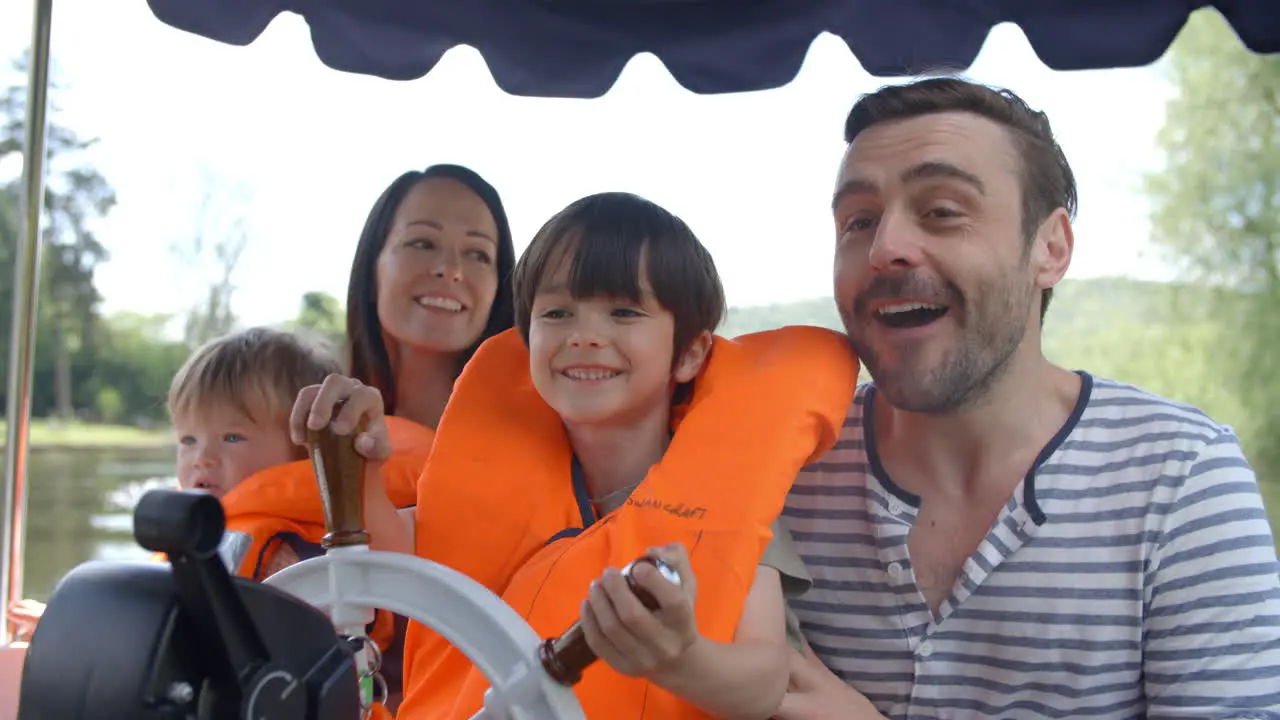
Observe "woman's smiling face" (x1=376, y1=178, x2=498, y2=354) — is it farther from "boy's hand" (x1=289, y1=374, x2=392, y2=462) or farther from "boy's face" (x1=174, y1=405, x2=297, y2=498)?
"boy's hand" (x1=289, y1=374, x2=392, y2=462)

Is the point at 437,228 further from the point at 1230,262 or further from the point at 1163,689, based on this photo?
the point at 1230,262

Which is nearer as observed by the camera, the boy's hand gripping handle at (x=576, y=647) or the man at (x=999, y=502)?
the boy's hand gripping handle at (x=576, y=647)

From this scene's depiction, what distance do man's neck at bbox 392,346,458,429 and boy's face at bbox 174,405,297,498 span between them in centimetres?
32

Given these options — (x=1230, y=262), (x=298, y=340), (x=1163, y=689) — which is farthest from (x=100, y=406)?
(x=1230, y=262)

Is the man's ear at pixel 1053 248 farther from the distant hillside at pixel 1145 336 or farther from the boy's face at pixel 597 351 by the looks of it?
the distant hillside at pixel 1145 336

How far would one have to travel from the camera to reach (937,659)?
1551 mm

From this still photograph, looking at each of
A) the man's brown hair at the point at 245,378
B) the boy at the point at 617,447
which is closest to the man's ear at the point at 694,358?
the boy at the point at 617,447

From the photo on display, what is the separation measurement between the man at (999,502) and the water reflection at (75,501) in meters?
9.55

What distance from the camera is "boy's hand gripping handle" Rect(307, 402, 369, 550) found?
44.2 inches

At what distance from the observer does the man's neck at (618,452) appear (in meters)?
1.57

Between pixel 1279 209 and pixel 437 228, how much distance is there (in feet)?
36.8

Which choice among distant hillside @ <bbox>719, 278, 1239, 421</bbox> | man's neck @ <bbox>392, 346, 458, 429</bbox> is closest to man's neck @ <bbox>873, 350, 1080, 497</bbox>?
man's neck @ <bbox>392, 346, 458, 429</bbox>

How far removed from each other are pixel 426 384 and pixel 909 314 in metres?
1.15

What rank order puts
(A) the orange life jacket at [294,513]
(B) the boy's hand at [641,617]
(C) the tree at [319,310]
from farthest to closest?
(C) the tree at [319,310], (A) the orange life jacket at [294,513], (B) the boy's hand at [641,617]
